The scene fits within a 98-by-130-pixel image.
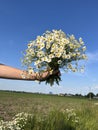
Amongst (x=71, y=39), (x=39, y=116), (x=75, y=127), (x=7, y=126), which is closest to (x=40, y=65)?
(x=71, y=39)

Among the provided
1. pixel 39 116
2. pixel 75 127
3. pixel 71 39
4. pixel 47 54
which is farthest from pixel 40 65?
pixel 75 127

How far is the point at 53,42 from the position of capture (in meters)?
4.38

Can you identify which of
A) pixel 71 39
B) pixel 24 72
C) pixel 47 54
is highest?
pixel 71 39

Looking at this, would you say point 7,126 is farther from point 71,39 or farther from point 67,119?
point 71,39

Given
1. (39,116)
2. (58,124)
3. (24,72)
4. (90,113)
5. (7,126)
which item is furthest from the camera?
(90,113)

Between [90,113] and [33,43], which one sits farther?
[90,113]

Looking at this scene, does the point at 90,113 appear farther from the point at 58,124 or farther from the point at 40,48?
the point at 40,48

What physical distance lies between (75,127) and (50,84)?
5755 mm

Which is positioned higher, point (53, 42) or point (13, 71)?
point (53, 42)

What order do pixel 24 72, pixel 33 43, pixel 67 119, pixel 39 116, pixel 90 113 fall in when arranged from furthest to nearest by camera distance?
pixel 90 113, pixel 67 119, pixel 39 116, pixel 33 43, pixel 24 72

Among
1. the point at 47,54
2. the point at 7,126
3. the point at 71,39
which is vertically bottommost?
the point at 7,126

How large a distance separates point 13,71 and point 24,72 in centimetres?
13

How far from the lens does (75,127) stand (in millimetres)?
9695

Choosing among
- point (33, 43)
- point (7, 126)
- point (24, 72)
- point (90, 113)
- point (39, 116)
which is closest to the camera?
point (24, 72)
